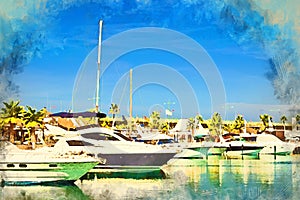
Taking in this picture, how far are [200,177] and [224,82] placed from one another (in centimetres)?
119

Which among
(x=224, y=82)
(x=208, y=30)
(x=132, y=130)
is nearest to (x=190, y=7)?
(x=208, y=30)

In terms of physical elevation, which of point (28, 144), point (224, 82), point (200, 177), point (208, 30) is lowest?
point (200, 177)

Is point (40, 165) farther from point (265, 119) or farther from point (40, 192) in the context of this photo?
point (265, 119)

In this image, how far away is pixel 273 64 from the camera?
17.6ft

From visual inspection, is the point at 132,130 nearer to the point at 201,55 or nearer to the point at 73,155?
the point at 73,155

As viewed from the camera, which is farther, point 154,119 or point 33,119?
point 154,119

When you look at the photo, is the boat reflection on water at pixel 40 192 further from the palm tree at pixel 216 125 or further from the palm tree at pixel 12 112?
the palm tree at pixel 216 125

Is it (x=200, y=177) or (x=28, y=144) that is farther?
(x=200, y=177)

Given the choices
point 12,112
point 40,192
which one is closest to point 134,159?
point 40,192

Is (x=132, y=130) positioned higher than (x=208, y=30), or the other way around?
(x=208, y=30)

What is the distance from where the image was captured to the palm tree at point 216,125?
547cm

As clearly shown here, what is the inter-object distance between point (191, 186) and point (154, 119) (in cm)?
81

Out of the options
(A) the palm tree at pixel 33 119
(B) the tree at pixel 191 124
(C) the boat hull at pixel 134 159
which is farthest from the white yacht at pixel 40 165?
(B) the tree at pixel 191 124

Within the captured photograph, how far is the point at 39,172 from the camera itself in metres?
Answer: 5.31
